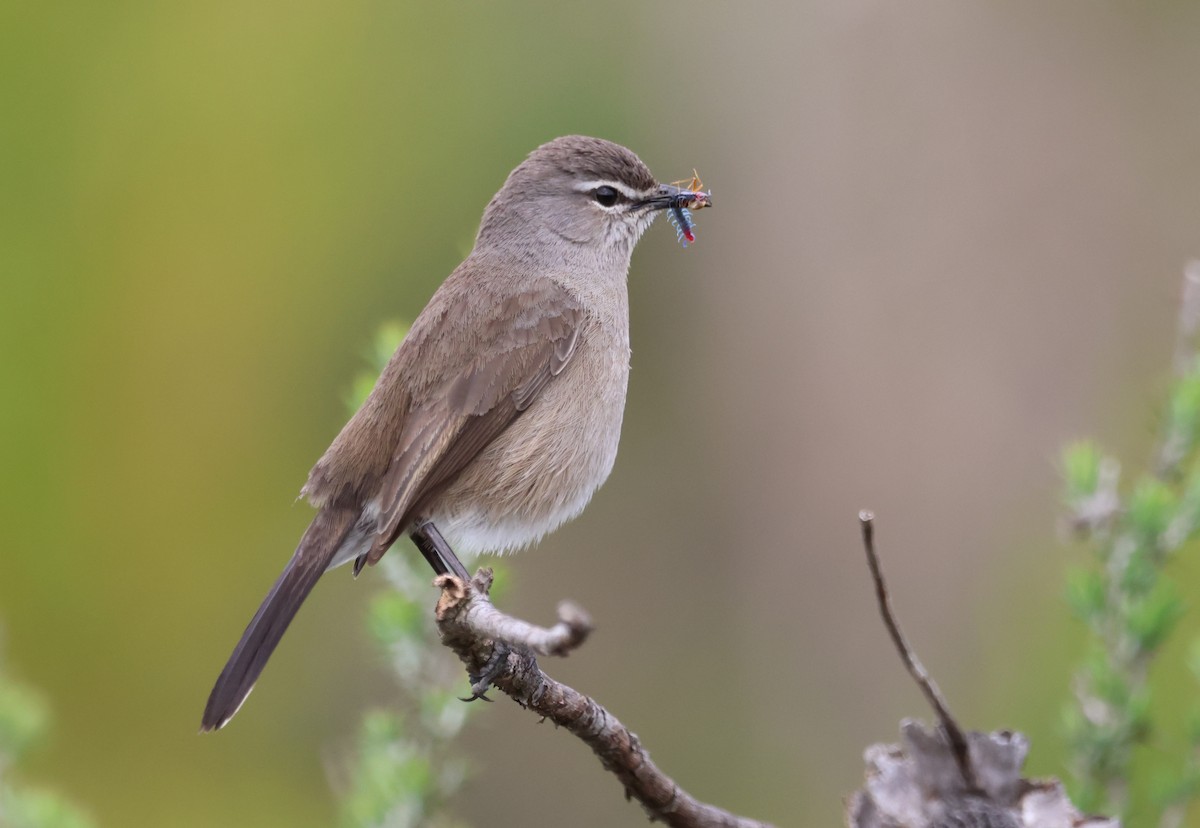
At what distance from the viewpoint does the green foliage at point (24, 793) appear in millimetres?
3021

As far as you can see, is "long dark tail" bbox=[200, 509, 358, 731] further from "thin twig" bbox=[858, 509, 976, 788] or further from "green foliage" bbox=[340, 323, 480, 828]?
"thin twig" bbox=[858, 509, 976, 788]

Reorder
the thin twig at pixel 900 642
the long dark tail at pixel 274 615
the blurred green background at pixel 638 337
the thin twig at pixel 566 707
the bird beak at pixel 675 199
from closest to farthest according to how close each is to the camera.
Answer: the thin twig at pixel 900 642 → the thin twig at pixel 566 707 → the long dark tail at pixel 274 615 → the bird beak at pixel 675 199 → the blurred green background at pixel 638 337

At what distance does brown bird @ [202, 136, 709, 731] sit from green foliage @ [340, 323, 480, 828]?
310mm

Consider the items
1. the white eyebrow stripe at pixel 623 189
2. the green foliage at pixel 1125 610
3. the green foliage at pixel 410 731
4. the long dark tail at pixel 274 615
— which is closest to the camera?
the green foliage at pixel 1125 610

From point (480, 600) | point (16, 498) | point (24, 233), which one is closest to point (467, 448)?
point (480, 600)

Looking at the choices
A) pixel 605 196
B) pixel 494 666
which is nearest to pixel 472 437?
pixel 605 196

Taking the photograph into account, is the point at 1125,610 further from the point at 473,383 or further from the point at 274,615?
the point at 274,615

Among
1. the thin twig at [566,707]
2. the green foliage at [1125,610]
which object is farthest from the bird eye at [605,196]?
the thin twig at [566,707]

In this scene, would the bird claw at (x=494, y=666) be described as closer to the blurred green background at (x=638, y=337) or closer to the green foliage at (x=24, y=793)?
the green foliage at (x=24, y=793)

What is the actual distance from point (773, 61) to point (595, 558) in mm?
2860

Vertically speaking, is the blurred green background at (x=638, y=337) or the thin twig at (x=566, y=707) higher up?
the blurred green background at (x=638, y=337)

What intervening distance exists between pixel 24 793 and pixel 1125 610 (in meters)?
2.59

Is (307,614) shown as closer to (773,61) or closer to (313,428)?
(313,428)

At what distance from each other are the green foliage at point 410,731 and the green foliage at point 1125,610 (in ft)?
4.74
